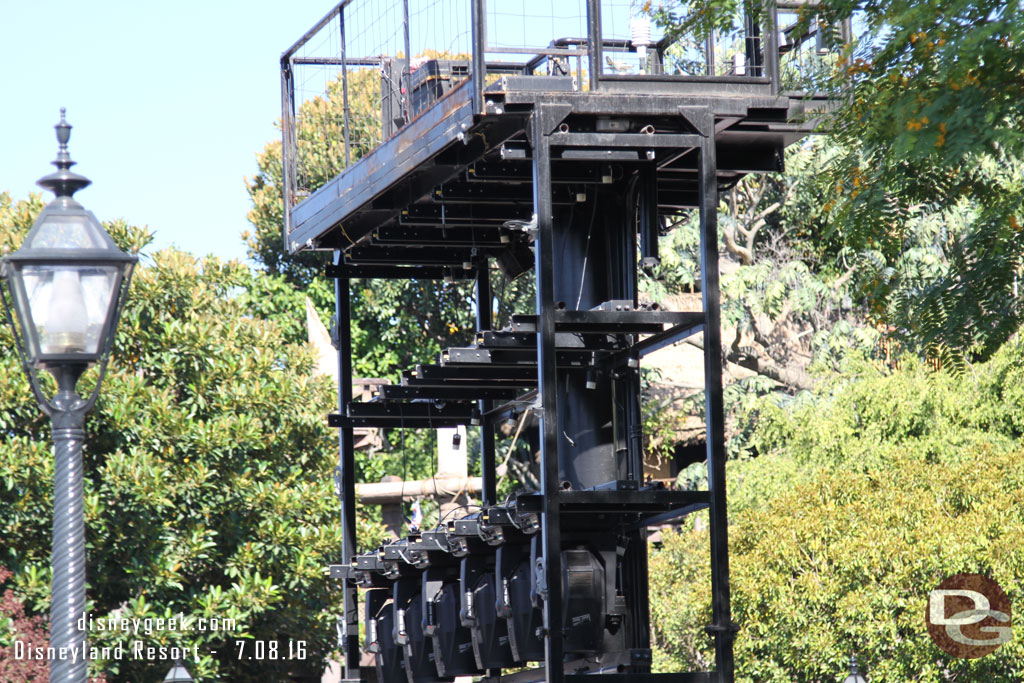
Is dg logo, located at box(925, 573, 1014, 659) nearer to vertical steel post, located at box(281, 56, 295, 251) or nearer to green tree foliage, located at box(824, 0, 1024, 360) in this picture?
green tree foliage, located at box(824, 0, 1024, 360)

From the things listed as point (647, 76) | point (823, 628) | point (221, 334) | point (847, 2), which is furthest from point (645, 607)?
point (221, 334)

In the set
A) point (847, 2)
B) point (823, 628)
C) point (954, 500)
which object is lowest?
point (823, 628)

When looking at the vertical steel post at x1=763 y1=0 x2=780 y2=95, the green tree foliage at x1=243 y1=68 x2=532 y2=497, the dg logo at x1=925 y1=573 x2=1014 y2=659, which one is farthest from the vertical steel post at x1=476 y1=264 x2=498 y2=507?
the green tree foliage at x1=243 y1=68 x2=532 y2=497

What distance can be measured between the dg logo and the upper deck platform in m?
6.98

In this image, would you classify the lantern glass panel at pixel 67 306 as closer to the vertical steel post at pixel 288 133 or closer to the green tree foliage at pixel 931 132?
the green tree foliage at pixel 931 132

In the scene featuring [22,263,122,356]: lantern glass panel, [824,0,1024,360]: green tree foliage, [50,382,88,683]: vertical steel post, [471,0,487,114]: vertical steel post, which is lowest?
[50,382,88,683]: vertical steel post

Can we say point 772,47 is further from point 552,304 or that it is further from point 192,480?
point 192,480

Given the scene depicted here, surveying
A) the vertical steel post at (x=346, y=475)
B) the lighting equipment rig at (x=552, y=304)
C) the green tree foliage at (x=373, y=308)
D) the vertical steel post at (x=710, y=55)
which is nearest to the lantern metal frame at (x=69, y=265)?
the lighting equipment rig at (x=552, y=304)

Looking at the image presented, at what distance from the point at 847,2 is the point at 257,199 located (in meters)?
30.5

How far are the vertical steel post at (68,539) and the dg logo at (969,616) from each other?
14.0 metres

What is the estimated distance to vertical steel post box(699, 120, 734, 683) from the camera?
41.5ft

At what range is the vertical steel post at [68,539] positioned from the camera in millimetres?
7996

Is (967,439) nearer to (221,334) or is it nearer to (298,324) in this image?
(221,334)

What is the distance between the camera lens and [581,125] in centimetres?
1306
